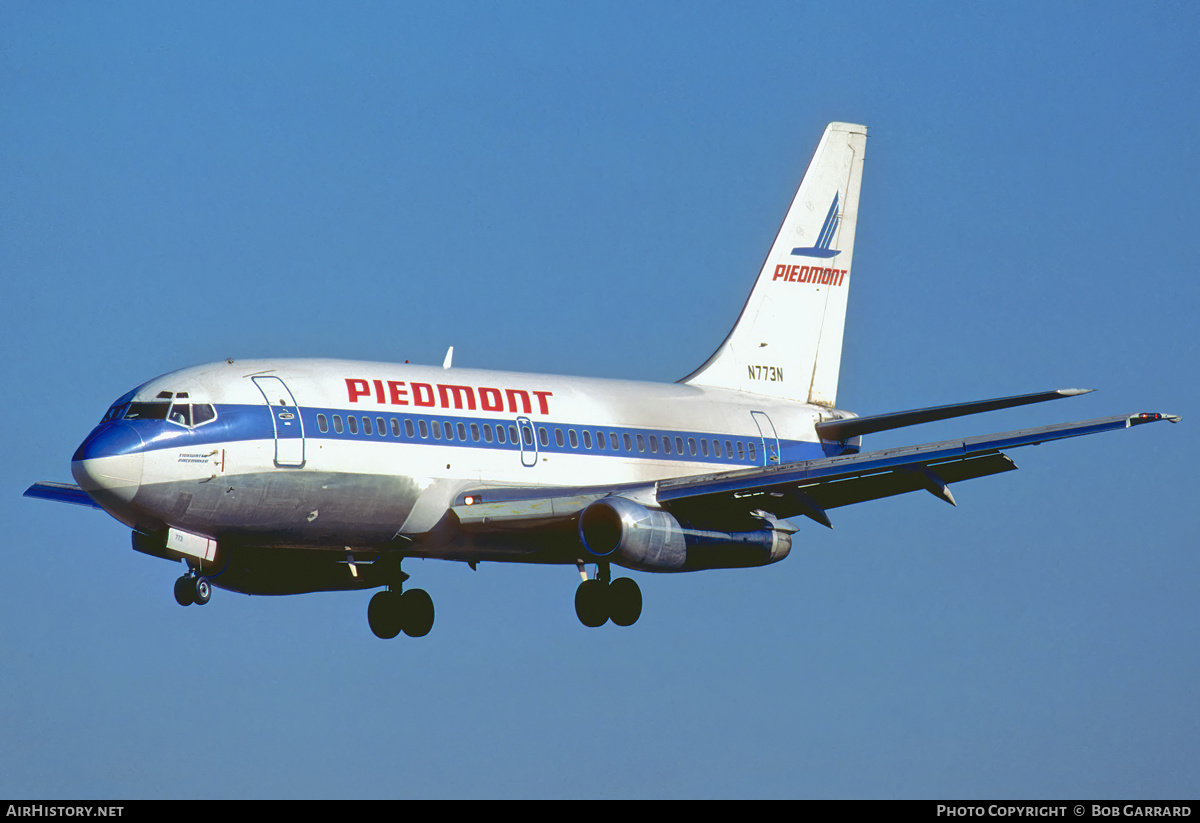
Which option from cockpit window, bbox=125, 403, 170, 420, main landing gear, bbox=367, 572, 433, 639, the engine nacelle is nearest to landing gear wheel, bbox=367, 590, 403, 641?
main landing gear, bbox=367, 572, 433, 639

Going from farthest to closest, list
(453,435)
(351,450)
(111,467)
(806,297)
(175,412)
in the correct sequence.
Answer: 1. (806,297)
2. (453,435)
3. (351,450)
4. (175,412)
5. (111,467)

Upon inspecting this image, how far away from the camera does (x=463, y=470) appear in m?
46.6

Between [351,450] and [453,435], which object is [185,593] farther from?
[453,435]

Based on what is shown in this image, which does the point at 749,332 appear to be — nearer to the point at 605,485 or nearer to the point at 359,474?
the point at 605,485

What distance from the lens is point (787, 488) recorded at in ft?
156

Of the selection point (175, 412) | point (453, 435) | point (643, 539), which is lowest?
point (643, 539)

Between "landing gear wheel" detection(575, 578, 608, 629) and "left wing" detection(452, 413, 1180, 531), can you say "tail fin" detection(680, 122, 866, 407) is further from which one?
"landing gear wheel" detection(575, 578, 608, 629)

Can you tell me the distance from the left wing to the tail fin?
753 centimetres

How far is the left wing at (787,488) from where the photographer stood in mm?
45094

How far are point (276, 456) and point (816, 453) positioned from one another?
1607 cm

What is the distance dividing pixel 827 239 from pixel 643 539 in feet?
50.7

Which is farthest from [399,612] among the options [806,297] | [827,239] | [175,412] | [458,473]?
[827,239]

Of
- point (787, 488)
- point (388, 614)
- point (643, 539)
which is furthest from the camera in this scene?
point (388, 614)
